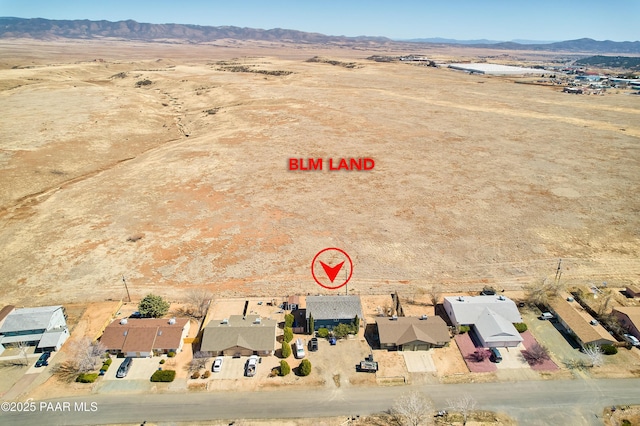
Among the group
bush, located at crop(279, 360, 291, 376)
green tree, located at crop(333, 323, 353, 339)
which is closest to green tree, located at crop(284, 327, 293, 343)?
bush, located at crop(279, 360, 291, 376)

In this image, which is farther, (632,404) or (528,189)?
(528,189)

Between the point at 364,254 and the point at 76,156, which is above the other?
the point at 76,156

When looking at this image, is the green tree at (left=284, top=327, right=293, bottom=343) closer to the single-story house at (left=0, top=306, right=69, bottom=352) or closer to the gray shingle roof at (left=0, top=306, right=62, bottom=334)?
the single-story house at (left=0, top=306, right=69, bottom=352)

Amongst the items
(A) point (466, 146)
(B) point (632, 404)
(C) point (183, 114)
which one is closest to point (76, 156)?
(C) point (183, 114)

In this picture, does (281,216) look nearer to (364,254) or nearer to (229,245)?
(229,245)

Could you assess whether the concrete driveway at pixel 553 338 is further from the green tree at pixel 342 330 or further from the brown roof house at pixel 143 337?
the brown roof house at pixel 143 337

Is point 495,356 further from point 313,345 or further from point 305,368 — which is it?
point 305,368
